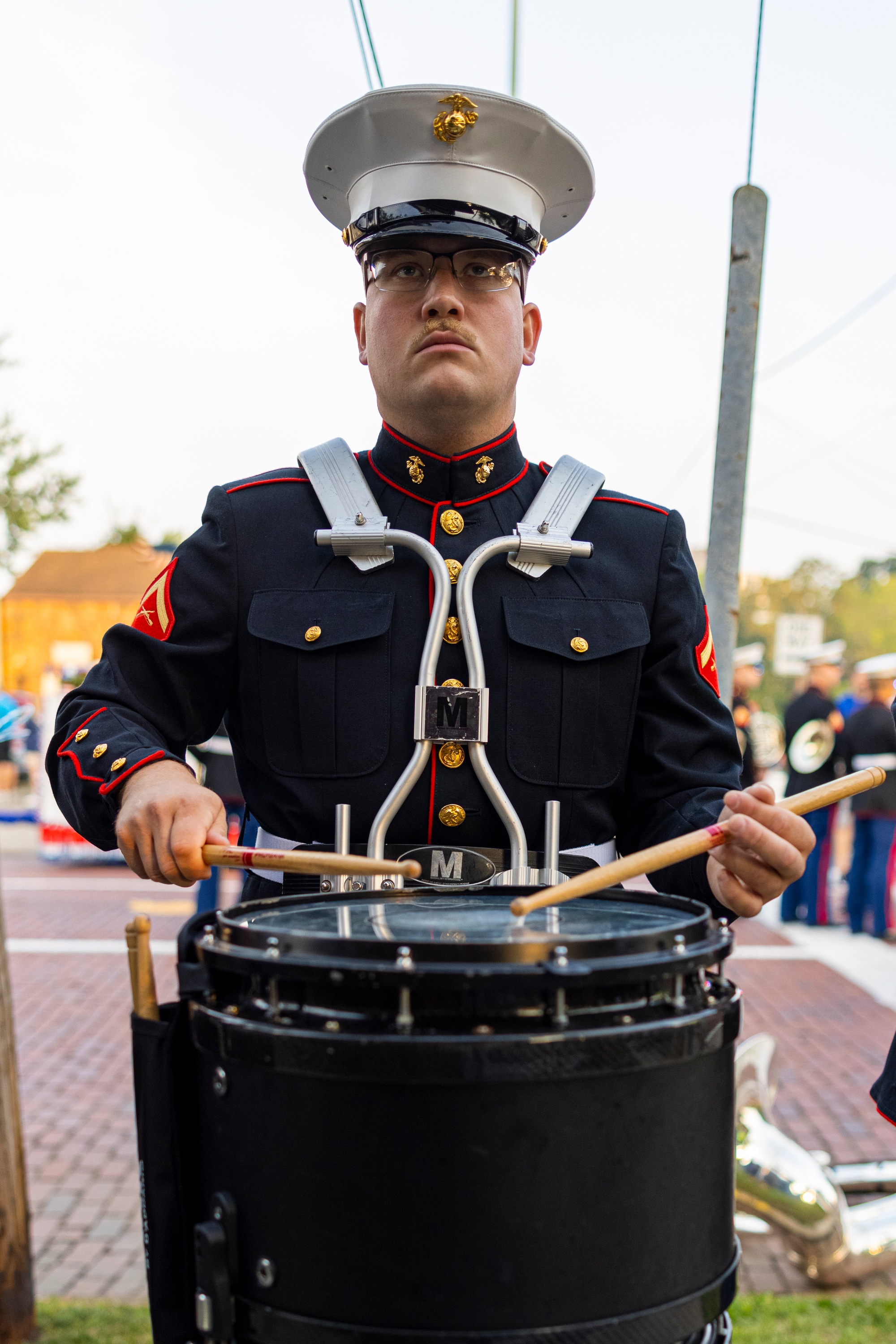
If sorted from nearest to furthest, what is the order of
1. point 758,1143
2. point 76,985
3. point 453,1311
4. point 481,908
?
point 453,1311
point 481,908
point 758,1143
point 76,985

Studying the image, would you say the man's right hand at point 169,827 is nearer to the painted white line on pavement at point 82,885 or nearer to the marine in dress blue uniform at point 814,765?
the marine in dress blue uniform at point 814,765

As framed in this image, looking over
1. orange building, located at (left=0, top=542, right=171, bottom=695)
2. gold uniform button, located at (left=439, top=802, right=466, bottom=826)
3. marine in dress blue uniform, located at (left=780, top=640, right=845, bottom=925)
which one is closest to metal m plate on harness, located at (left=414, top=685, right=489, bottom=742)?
gold uniform button, located at (left=439, top=802, right=466, bottom=826)

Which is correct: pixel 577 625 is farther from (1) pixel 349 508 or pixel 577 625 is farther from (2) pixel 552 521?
(1) pixel 349 508

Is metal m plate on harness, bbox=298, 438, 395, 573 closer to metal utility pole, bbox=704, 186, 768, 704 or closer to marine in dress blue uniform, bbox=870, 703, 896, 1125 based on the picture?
marine in dress blue uniform, bbox=870, 703, 896, 1125

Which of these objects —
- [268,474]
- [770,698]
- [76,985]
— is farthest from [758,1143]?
[770,698]

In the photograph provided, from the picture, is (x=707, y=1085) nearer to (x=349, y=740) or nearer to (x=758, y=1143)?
(x=349, y=740)

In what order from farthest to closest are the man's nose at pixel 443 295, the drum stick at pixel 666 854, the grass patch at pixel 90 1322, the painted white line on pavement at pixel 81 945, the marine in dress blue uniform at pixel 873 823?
the marine in dress blue uniform at pixel 873 823 → the painted white line on pavement at pixel 81 945 → the grass patch at pixel 90 1322 → the man's nose at pixel 443 295 → the drum stick at pixel 666 854

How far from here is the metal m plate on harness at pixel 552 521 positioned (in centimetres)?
197

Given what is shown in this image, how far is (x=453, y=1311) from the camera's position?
1158 millimetres

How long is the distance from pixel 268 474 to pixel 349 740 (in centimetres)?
52

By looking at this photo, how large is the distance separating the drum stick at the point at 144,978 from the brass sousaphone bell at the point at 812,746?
8.19 meters

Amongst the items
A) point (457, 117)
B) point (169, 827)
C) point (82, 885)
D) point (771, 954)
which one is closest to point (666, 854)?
point (169, 827)

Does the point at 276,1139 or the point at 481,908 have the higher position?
the point at 481,908

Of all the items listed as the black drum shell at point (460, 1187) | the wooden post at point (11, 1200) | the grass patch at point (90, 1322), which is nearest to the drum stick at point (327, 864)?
the black drum shell at point (460, 1187)
